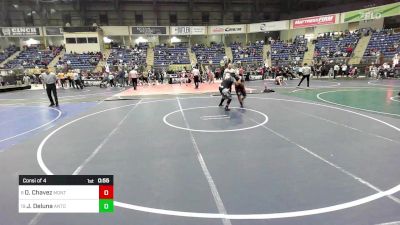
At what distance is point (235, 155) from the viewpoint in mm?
6258

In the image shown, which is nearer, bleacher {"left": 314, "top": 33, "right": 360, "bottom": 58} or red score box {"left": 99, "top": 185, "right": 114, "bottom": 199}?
red score box {"left": 99, "top": 185, "right": 114, "bottom": 199}

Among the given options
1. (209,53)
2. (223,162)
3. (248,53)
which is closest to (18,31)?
(209,53)

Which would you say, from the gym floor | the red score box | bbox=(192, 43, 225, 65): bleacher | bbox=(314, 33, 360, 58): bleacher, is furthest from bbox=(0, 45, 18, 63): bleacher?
the red score box

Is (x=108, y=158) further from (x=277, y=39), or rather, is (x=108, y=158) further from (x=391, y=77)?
(x=277, y=39)

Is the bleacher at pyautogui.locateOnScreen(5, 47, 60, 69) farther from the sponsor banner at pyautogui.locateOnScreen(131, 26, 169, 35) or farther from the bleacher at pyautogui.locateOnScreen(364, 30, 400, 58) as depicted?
the bleacher at pyautogui.locateOnScreen(364, 30, 400, 58)

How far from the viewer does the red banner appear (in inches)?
1551

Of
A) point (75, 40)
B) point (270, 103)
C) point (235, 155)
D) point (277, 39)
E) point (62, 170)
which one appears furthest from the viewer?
point (277, 39)

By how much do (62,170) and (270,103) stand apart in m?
9.35

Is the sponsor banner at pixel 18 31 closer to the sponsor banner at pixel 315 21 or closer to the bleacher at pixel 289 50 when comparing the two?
the bleacher at pixel 289 50

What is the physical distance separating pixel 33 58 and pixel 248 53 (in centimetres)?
3033

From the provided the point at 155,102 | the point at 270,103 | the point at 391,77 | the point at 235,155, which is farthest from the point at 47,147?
the point at 391,77

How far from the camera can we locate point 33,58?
136 feet
